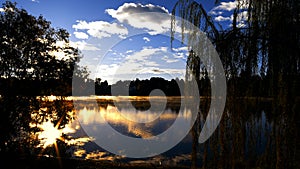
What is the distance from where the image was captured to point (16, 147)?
8672 mm

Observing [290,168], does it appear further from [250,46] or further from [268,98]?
[250,46]

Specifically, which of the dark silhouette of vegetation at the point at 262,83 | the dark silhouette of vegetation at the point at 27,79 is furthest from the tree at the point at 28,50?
the dark silhouette of vegetation at the point at 262,83

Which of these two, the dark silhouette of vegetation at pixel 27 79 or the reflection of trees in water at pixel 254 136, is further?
the dark silhouette of vegetation at pixel 27 79

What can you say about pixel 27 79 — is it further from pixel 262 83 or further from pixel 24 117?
pixel 262 83

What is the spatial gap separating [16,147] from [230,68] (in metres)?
8.70

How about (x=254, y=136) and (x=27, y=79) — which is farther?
(x=27, y=79)

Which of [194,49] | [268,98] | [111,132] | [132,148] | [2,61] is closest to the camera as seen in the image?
[268,98]

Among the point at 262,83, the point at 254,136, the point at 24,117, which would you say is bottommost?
the point at 24,117

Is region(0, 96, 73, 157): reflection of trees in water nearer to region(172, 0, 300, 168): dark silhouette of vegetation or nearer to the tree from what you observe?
the tree

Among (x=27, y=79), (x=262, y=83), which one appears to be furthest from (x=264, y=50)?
(x=27, y=79)

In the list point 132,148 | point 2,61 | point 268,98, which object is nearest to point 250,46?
point 268,98

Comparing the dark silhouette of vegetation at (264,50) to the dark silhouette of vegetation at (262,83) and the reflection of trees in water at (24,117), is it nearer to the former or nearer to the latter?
the dark silhouette of vegetation at (262,83)

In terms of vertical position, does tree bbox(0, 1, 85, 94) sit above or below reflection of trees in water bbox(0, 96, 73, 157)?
above

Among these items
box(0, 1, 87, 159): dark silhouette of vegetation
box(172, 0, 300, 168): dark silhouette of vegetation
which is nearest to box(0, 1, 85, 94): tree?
box(0, 1, 87, 159): dark silhouette of vegetation
